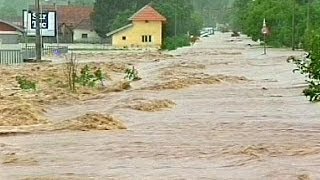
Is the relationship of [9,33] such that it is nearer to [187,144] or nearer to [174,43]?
[174,43]

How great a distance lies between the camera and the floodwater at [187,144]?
13.9m

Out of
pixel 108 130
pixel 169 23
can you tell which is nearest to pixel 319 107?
pixel 108 130

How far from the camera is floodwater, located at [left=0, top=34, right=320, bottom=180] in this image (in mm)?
13859


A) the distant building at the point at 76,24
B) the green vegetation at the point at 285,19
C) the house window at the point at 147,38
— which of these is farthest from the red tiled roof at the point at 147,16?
the distant building at the point at 76,24

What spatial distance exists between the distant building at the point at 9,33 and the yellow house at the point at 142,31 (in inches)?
607

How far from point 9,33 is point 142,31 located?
778 inches

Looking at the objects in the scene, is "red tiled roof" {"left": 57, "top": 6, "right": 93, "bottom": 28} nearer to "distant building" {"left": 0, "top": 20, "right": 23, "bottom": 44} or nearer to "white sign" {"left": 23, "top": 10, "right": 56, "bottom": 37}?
"distant building" {"left": 0, "top": 20, "right": 23, "bottom": 44}

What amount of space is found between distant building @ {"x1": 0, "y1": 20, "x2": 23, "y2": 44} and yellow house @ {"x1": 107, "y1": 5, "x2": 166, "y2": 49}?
1543 centimetres

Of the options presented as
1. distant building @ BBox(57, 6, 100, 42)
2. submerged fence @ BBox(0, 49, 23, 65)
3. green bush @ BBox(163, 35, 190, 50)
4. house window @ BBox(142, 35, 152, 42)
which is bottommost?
submerged fence @ BBox(0, 49, 23, 65)

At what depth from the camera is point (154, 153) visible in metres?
16.0

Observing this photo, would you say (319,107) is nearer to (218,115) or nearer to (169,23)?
(218,115)

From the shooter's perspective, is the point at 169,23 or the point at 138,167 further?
the point at 169,23

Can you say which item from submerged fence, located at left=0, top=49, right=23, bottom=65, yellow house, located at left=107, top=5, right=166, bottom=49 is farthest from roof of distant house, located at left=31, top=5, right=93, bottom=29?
submerged fence, located at left=0, top=49, right=23, bottom=65

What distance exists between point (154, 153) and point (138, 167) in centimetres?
168
